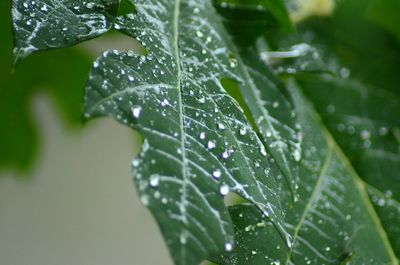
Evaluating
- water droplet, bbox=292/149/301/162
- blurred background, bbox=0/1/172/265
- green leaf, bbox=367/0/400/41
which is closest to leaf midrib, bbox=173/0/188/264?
water droplet, bbox=292/149/301/162

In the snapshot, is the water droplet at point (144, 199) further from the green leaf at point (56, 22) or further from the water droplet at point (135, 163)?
the green leaf at point (56, 22)

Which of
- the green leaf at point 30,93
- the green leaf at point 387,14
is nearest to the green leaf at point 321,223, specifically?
the green leaf at point 387,14

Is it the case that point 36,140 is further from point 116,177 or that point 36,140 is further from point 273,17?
point 273,17

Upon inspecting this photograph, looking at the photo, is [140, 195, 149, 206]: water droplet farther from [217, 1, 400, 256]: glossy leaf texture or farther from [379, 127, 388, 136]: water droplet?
[379, 127, 388, 136]: water droplet

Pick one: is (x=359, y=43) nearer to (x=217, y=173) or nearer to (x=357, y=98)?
(x=357, y=98)

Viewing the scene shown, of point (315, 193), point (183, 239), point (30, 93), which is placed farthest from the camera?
point (30, 93)

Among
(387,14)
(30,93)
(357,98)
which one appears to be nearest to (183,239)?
(357,98)
